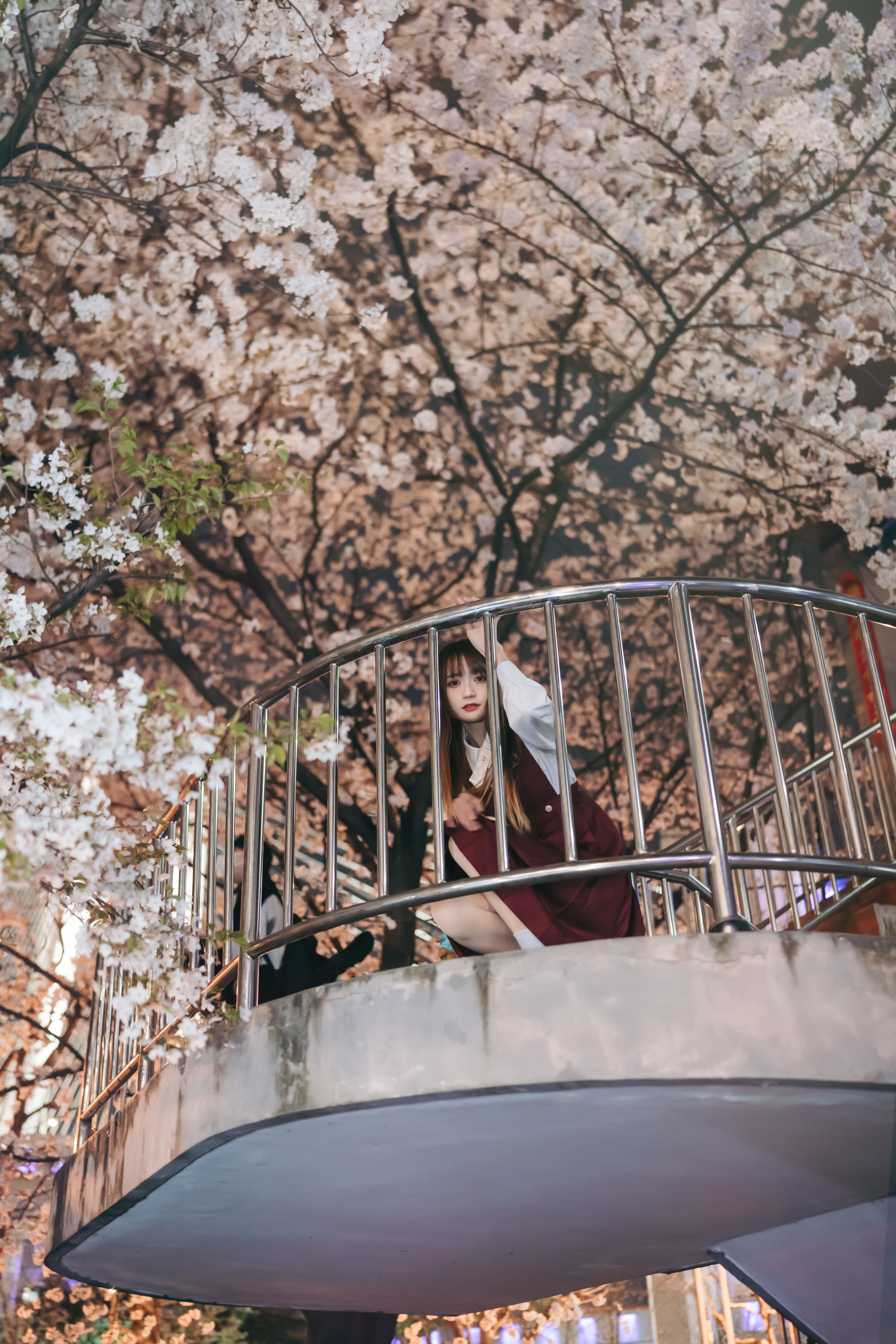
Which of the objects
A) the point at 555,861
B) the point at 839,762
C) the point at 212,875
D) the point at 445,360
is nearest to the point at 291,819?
the point at 212,875

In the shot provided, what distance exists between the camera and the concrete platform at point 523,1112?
2072 millimetres

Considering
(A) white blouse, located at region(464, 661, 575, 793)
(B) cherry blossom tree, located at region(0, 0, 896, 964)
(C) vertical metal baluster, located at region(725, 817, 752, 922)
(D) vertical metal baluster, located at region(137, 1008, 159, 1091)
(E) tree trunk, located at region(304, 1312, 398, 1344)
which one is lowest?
Answer: (E) tree trunk, located at region(304, 1312, 398, 1344)

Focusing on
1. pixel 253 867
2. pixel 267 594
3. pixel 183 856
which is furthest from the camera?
pixel 267 594

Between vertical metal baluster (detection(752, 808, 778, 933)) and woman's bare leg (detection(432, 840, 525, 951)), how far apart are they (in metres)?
0.68

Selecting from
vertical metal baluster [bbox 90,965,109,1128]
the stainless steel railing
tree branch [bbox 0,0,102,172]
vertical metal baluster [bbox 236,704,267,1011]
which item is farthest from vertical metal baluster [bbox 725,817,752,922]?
tree branch [bbox 0,0,102,172]

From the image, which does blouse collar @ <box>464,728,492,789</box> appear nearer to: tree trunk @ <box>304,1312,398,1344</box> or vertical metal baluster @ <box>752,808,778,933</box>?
vertical metal baluster @ <box>752,808,778,933</box>

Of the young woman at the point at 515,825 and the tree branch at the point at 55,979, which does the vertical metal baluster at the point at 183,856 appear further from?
the tree branch at the point at 55,979

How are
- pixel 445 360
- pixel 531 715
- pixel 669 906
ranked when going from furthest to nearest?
pixel 445 360 < pixel 669 906 < pixel 531 715

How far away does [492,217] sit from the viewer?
6570 mm

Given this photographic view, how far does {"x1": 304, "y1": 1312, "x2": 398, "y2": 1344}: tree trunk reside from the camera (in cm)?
471

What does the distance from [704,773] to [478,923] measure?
0.81 metres

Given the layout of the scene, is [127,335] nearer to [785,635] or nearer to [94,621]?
[94,621]

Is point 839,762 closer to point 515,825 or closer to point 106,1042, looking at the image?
point 515,825

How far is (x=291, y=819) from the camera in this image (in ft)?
8.87
